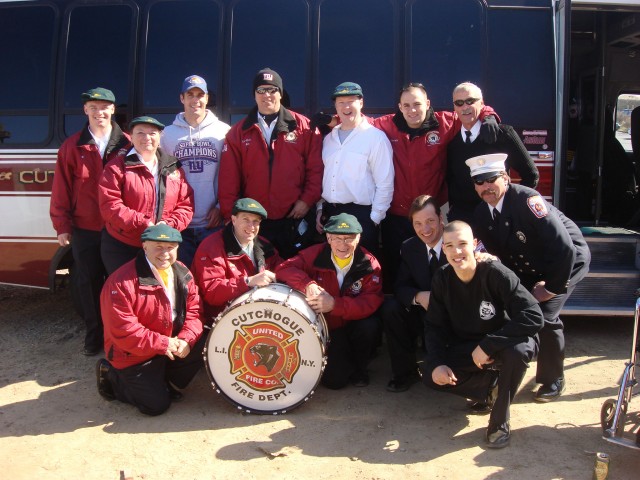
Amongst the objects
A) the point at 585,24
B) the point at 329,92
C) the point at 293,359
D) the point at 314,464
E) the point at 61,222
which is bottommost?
the point at 314,464

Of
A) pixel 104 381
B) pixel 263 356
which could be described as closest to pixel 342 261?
pixel 263 356

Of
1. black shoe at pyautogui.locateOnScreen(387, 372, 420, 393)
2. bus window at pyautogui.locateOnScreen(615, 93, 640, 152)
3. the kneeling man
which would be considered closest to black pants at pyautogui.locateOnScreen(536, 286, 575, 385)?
the kneeling man

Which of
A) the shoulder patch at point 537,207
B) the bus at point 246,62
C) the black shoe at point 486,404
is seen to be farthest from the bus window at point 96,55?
the black shoe at point 486,404

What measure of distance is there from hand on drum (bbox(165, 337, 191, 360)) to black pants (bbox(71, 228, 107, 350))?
4.33 feet

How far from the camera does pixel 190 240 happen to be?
4.98 m

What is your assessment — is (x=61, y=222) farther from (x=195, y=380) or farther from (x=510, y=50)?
(x=510, y=50)

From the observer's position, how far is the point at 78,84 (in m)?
5.53

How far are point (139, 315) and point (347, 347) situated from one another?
1.42 meters

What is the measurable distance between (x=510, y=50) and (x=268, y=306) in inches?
115

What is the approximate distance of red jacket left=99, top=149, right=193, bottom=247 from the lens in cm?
439

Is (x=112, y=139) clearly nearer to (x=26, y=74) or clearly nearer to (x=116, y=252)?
(x=116, y=252)

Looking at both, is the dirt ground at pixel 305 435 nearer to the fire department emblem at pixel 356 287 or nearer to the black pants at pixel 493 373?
the black pants at pixel 493 373

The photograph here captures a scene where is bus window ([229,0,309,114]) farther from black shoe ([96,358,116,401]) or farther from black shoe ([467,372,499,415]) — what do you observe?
black shoe ([467,372,499,415])

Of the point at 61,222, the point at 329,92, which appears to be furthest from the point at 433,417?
the point at 61,222
